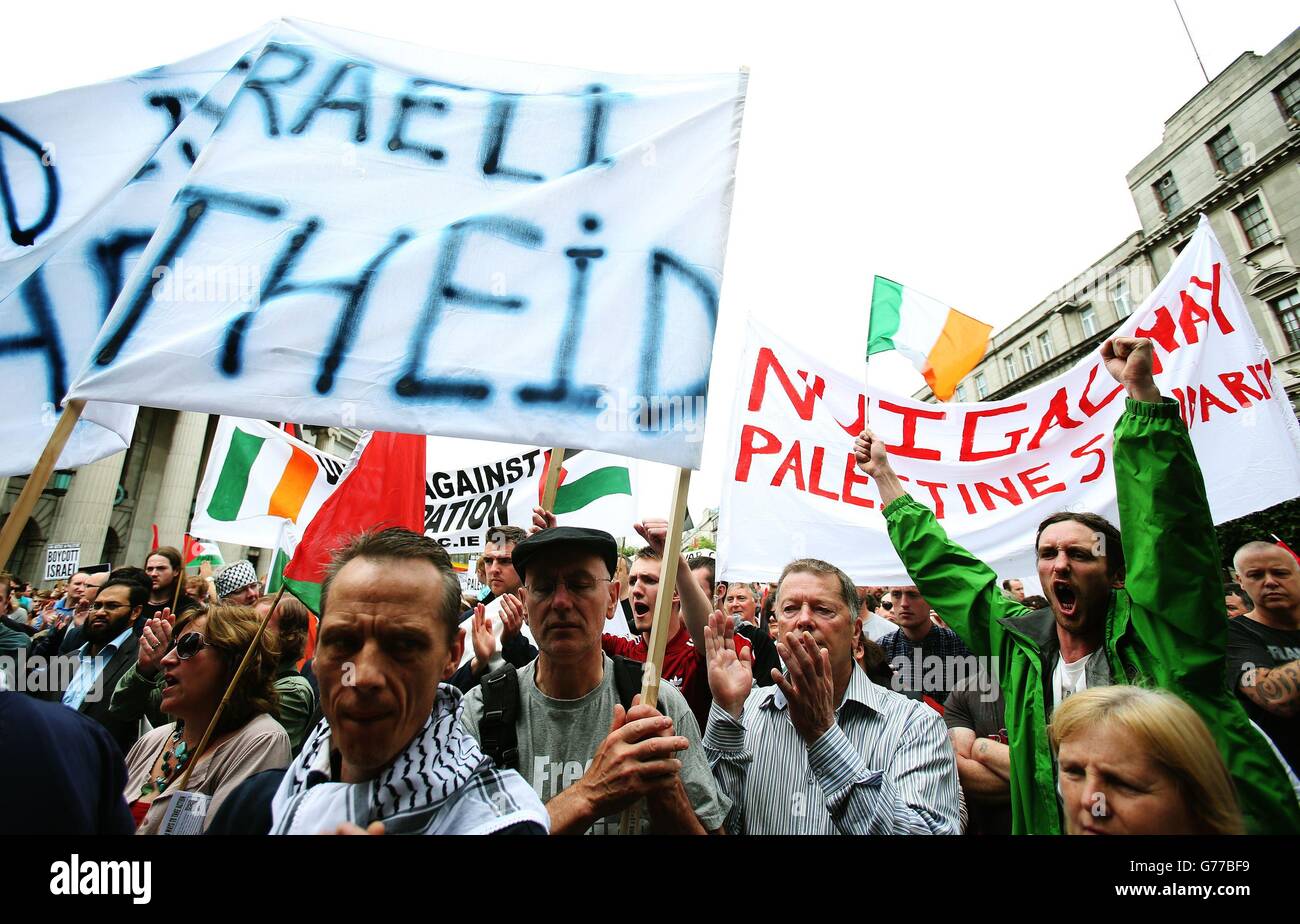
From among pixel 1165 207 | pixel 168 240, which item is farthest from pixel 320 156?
pixel 1165 207

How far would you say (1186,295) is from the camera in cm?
407

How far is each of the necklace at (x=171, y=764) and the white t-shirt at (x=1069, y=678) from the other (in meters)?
3.39

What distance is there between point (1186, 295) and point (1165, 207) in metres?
33.1

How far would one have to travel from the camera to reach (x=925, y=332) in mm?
4207

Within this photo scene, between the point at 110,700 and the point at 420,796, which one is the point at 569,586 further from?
the point at 110,700

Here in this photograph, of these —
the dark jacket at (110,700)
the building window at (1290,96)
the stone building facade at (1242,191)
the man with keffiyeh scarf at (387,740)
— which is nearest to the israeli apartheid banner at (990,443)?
the man with keffiyeh scarf at (387,740)

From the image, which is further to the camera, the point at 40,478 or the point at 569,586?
the point at 569,586

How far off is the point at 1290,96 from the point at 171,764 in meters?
35.1

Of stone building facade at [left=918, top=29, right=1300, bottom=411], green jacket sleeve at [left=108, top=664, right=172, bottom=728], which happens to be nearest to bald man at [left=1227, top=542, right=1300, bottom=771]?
green jacket sleeve at [left=108, top=664, right=172, bottom=728]

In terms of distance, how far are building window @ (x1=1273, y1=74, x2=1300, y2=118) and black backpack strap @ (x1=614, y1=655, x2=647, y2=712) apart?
1292 inches

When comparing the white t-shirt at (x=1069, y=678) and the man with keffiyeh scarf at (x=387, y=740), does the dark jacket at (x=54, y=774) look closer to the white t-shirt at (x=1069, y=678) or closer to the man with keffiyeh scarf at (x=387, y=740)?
the man with keffiyeh scarf at (x=387, y=740)

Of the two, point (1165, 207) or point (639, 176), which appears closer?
point (639, 176)

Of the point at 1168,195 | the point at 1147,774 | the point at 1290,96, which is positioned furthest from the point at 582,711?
the point at 1168,195
